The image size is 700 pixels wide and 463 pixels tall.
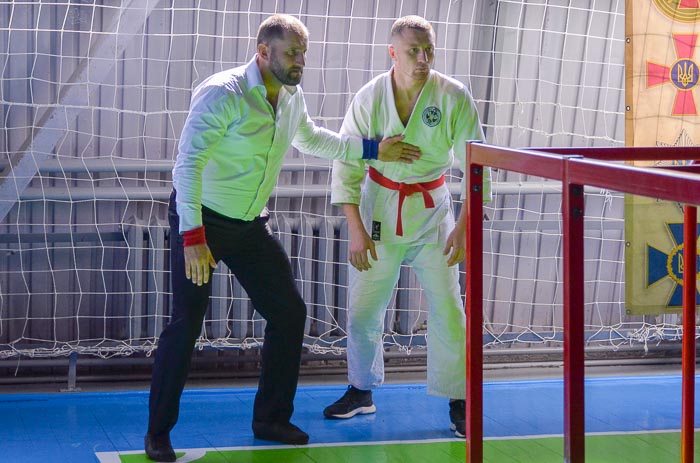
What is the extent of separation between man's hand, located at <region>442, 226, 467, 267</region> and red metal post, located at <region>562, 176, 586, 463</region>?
7.43ft

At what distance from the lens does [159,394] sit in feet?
15.4

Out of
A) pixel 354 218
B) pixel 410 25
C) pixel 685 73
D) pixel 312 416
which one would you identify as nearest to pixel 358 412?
pixel 312 416

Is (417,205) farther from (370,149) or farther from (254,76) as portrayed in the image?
(254,76)

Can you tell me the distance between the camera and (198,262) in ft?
14.6

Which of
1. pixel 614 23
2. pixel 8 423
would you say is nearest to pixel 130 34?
pixel 8 423

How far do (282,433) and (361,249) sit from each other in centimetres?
97

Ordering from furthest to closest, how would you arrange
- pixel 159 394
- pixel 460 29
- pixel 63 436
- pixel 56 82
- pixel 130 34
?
pixel 460 29, pixel 56 82, pixel 130 34, pixel 63 436, pixel 159 394

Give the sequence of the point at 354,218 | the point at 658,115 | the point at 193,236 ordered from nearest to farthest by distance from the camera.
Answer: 1. the point at 193,236
2. the point at 354,218
3. the point at 658,115

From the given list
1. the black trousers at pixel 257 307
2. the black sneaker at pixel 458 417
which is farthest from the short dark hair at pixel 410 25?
the black sneaker at pixel 458 417

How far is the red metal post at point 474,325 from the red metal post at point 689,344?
98 cm

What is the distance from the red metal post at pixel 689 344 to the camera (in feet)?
12.7

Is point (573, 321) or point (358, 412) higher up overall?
point (573, 321)

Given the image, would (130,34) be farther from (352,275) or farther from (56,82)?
(352,275)

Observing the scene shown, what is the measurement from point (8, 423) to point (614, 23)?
14.3 feet
